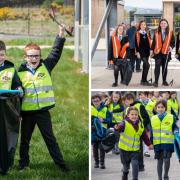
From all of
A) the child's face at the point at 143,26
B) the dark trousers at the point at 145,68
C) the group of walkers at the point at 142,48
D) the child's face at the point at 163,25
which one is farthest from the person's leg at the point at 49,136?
the child's face at the point at 163,25

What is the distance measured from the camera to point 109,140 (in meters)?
5.18

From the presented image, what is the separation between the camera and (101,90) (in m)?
5.01

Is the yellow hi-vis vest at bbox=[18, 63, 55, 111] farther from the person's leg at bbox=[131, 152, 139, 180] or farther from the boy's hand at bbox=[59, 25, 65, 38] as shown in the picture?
the person's leg at bbox=[131, 152, 139, 180]

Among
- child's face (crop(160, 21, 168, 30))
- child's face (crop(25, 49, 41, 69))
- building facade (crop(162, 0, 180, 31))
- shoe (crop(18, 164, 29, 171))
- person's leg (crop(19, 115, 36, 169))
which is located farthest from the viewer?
shoe (crop(18, 164, 29, 171))

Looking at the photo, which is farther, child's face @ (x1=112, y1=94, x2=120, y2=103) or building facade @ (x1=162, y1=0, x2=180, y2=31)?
child's face @ (x1=112, y1=94, x2=120, y2=103)

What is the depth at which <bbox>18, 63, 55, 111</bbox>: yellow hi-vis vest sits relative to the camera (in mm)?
5098

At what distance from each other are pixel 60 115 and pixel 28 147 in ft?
2.20

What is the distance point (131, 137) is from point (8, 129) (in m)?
1.08

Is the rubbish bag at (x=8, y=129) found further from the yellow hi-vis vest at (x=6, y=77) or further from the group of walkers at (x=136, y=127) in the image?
the group of walkers at (x=136, y=127)

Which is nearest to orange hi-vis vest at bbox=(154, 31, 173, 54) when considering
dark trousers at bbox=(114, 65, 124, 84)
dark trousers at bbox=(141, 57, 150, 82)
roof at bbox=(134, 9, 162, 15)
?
dark trousers at bbox=(141, 57, 150, 82)

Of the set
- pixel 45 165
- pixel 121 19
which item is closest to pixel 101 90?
pixel 121 19

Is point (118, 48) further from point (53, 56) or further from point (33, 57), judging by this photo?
point (33, 57)

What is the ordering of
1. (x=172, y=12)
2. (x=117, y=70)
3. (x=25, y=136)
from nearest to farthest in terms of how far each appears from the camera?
1. (x=172, y=12)
2. (x=117, y=70)
3. (x=25, y=136)

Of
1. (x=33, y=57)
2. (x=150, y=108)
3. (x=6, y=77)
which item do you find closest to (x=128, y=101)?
(x=150, y=108)
